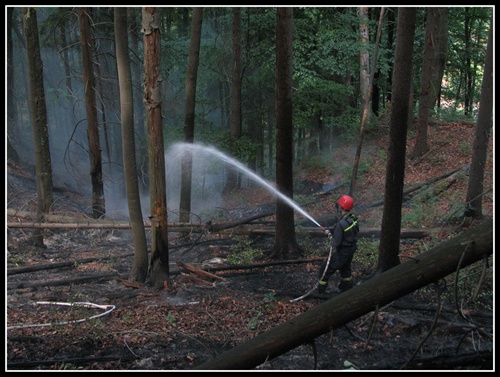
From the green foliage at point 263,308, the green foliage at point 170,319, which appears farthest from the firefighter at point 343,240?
the green foliage at point 170,319

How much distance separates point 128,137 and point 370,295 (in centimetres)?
612

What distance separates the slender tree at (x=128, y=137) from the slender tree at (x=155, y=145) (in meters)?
0.33

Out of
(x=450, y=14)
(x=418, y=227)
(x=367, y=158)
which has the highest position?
(x=450, y=14)

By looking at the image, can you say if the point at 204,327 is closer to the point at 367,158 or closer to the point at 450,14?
the point at 367,158

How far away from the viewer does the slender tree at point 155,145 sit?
8055 mm

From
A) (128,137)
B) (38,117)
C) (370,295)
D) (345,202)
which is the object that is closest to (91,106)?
(38,117)

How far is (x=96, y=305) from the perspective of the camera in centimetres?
773

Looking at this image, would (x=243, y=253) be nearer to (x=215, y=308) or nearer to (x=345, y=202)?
(x=215, y=308)

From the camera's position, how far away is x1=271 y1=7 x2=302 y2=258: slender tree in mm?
9477

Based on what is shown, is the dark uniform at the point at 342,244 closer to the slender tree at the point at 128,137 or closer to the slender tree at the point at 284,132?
the slender tree at the point at 284,132

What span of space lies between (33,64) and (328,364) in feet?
32.9

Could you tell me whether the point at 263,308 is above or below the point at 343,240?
below

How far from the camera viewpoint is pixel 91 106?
46.0 ft

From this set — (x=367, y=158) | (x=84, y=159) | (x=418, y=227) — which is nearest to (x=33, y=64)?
(x=418, y=227)
